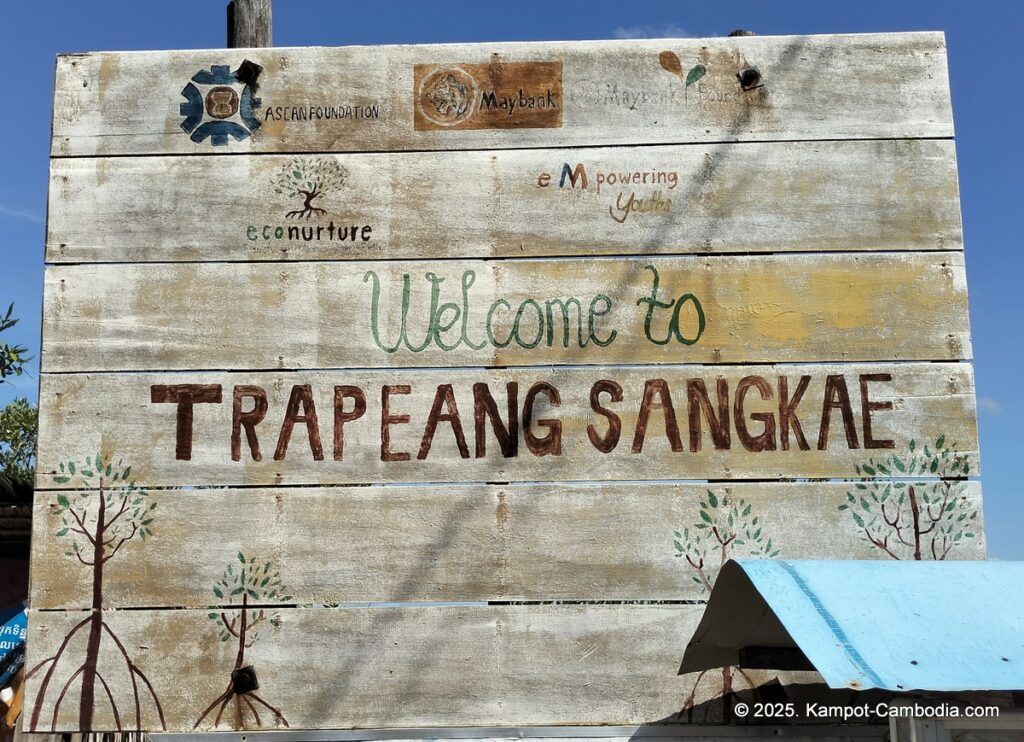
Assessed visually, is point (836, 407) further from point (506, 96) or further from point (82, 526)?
point (82, 526)

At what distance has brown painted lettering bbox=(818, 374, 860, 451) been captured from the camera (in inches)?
192

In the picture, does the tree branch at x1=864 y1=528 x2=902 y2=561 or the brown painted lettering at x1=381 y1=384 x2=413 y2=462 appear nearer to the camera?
the tree branch at x1=864 y1=528 x2=902 y2=561

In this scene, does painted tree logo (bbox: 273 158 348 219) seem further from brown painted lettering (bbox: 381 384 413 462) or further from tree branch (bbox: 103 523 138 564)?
tree branch (bbox: 103 523 138 564)

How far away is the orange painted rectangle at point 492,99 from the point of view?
517 centimetres

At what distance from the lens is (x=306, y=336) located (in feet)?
16.4

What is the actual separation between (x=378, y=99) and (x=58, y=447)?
7.62ft

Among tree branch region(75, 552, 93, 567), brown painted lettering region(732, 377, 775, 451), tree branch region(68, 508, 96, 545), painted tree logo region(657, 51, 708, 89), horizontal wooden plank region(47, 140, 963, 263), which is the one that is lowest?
tree branch region(75, 552, 93, 567)

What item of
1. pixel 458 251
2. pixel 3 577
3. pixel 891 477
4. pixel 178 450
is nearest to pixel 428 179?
pixel 458 251

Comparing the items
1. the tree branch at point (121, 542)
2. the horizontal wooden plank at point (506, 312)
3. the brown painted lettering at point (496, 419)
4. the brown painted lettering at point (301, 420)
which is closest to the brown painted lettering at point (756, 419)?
the horizontal wooden plank at point (506, 312)

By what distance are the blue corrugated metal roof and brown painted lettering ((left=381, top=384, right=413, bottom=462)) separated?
5.28 feet

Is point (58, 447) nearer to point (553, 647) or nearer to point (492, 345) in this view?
point (492, 345)

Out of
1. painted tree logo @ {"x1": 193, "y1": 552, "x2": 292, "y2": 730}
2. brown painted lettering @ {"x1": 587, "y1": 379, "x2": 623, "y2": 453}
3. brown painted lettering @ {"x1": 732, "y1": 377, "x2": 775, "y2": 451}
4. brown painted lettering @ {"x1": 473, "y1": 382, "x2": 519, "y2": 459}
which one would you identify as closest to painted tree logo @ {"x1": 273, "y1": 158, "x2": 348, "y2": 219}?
brown painted lettering @ {"x1": 473, "y1": 382, "x2": 519, "y2": 459}

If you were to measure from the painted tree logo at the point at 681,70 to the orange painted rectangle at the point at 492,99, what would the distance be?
55 cm

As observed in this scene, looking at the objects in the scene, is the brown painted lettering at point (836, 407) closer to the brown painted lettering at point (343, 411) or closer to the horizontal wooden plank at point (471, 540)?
the horizontal wooden plank at point (471, 540)
